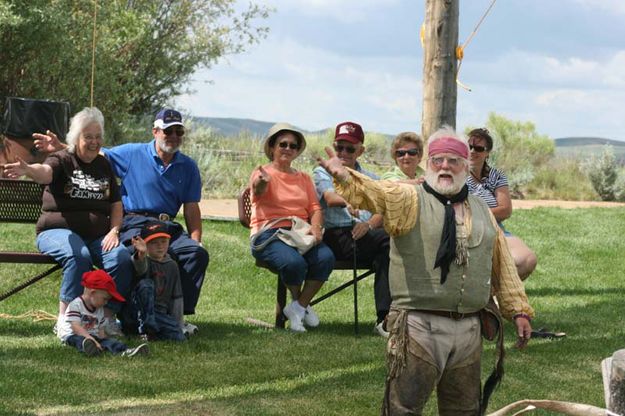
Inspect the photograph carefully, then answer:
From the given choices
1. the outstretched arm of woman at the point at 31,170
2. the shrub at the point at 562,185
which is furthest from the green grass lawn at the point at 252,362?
the shrub at the point at 562,185

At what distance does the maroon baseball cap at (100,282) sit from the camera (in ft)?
24.0

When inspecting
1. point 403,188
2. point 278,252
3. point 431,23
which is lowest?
point 278,252

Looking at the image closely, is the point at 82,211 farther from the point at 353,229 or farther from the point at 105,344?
the point at 353,229

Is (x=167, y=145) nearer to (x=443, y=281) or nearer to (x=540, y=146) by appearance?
(x=443, y=281)

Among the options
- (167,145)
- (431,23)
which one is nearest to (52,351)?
(167,145)

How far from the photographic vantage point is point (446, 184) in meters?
4.90

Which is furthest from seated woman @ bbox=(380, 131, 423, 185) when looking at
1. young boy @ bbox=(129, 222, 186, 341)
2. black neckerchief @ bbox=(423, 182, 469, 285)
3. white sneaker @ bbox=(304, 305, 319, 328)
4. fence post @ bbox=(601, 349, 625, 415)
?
fence post @ bbox=(601, 349, 625, 415)

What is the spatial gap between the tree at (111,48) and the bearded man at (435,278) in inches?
479

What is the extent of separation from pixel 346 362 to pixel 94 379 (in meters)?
1.62

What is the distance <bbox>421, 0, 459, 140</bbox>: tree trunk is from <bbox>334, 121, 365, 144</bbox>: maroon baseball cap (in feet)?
6.88

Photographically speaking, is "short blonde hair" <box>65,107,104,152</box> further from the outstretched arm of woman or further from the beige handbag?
the beige handbag

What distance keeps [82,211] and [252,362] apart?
1.64 meters

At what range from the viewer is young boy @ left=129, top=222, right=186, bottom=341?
7.68m

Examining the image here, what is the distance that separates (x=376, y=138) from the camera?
1088 inches
